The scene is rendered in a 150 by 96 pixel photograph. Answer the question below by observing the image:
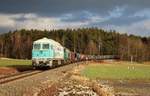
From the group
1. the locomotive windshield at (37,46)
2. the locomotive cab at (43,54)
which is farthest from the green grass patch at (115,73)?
the locomotive windshield at (37,46)

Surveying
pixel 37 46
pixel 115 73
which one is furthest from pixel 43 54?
pixel 115 73

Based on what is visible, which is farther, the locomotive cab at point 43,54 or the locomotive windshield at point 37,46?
the locomotive windshield at point 37,46

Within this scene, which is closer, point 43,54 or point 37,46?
point 43,54

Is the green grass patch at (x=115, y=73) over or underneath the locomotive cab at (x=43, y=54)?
underneath

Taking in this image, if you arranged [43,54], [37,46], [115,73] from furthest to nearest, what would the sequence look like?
1. [37,46]
2. [43,54]
3. [115,73]

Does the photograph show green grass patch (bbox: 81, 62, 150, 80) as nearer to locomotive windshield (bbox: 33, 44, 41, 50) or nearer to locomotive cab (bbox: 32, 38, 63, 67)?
locomotive cab (bbox: 32, 38, 63, 67)

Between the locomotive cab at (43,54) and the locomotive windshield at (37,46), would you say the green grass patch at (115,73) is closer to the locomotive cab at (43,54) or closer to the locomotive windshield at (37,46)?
the locomotive cab at (43,54)

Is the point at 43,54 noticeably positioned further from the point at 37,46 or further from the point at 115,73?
the point at 115,73

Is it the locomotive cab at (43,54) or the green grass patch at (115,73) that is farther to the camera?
the locomotive cab at (43,54)

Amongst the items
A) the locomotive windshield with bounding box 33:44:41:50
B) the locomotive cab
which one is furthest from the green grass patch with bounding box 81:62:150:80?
the locomotive windshield with bounding box 33:44:41:50

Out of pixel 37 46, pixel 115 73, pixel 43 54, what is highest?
pixel 37 46

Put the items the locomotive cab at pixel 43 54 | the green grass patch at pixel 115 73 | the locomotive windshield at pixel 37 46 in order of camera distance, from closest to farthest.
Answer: the green grass patch at pixel 115 73 → the locomotive cab at pixel 43 54 → the locomotive windshield at pixel 37 46

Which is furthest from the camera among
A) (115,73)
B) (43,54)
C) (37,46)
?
(37,46)

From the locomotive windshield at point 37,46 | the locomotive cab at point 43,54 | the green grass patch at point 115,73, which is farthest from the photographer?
the locomotive windshield at point 37,46
